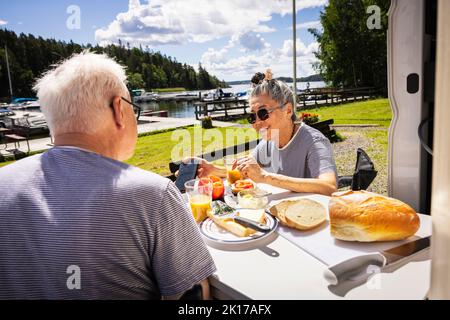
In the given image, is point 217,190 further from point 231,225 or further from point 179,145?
point 179,145

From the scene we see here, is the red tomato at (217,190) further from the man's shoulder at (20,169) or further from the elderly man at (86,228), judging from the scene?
the man's shoulder at (20,169)

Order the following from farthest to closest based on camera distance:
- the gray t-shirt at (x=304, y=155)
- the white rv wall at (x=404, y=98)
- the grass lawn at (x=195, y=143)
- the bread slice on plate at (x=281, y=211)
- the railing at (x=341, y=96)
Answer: the railing at (x=341, y=96)
the grass lawn at (x=195, y=143)
the gray t-shirt at (x=304, y=155)
the white rv wall at (x=404, y=98)
the bread slice on plate at (x=281, y=211)

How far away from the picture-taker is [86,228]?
92cm

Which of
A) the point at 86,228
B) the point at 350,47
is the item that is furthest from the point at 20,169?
the point at 350,47

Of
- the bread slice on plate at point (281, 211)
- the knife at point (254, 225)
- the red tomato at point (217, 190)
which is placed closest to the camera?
the knife at point (254, 225)

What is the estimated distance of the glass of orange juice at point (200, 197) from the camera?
5.41ft

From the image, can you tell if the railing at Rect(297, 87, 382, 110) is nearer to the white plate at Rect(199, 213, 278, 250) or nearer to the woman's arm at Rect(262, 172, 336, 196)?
the woman's arm at Rect(262, 172, 336, 196)

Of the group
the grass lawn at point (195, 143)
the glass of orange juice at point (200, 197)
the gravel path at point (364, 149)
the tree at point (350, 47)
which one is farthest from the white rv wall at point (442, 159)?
the tree at point (350, 47)

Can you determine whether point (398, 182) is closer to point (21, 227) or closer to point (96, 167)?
point (96, 167)

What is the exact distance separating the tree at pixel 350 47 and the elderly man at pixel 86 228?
69.4 feet

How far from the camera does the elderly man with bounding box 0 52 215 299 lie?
3.04ft

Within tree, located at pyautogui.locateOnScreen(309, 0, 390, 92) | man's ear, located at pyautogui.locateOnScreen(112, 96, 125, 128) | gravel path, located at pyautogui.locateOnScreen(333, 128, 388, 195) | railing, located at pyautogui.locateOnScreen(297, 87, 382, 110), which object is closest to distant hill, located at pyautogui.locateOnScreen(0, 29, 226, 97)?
man's ear, located at pyautogui.locateOnScreen(112, 96, 125, 128)
